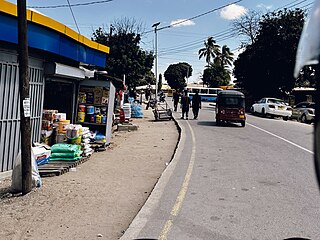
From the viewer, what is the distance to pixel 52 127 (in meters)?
9.70

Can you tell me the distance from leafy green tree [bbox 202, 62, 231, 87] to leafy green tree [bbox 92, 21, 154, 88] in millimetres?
47861

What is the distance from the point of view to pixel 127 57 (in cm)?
3247

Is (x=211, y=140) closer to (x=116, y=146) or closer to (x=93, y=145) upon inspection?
(x=116, y=146)

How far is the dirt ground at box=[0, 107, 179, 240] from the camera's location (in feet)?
15.5

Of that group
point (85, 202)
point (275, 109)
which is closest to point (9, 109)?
point (85, 202)

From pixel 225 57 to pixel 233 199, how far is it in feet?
269

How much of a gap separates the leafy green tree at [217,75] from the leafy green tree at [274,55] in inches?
1487

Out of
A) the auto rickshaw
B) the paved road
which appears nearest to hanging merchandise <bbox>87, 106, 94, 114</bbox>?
the paved road

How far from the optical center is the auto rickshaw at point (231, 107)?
64.7ft

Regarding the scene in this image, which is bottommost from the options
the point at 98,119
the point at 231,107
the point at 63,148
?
the point at 63,148

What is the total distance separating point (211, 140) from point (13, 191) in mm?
9486

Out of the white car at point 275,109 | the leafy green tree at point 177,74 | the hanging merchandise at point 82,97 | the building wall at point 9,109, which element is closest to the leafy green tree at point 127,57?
the white car at point 275,109

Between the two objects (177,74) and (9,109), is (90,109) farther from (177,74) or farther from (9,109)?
(177,74)

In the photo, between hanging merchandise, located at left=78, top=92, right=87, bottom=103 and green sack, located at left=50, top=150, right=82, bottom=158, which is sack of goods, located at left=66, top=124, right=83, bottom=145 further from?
hanging merchandise, located at left=78, top=92, right=87, bottom=103
